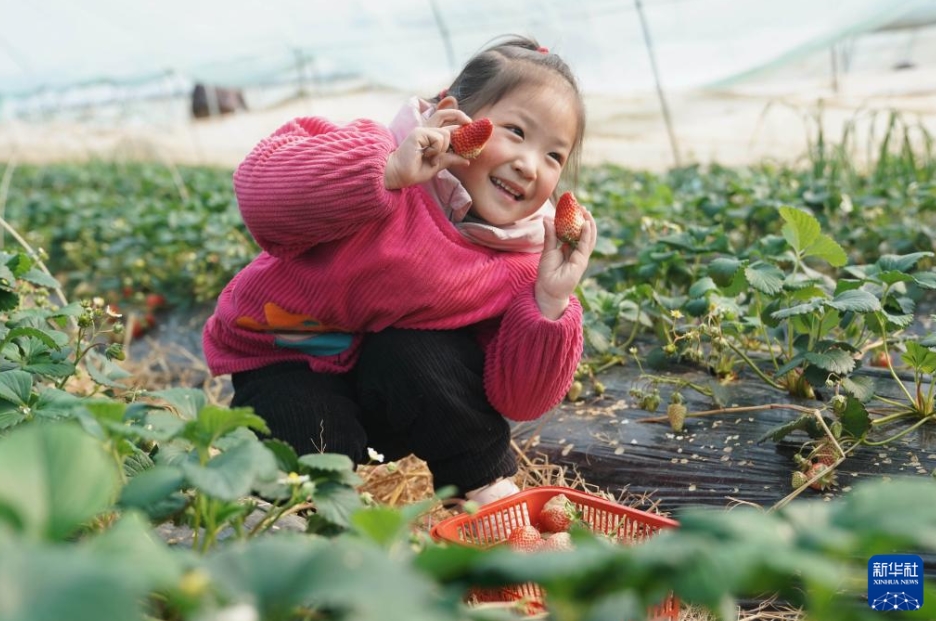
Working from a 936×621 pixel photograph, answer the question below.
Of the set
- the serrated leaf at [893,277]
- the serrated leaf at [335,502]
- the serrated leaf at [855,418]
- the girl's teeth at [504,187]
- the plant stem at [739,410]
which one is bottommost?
the plant stem at [739,410]

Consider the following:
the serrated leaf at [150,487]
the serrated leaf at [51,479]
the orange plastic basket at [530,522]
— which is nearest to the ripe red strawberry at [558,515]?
the orange plastic basket at [530,522]

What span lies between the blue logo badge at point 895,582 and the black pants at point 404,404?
66cm

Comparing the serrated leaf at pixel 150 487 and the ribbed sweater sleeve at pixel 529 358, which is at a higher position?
the serrated leaf at pixel 150 487

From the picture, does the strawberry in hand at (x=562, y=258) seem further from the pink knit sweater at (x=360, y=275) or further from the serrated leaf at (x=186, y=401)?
the serrated leaf at (x=186, y=401)

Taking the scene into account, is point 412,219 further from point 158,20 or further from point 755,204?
point 158,20

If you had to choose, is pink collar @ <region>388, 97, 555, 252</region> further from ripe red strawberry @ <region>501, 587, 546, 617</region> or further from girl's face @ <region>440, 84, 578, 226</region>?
ripe red strawberry @ <region>501, 587, 546, 617</region>

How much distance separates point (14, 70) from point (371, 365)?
1486 centimetres

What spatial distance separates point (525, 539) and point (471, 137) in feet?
2.07

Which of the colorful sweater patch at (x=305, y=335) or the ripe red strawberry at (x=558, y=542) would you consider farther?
the colorful sweater patch at (x=305, y=335)

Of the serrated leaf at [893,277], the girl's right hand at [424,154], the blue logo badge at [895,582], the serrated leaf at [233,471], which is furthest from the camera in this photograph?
the serrated leaf at [893,277]

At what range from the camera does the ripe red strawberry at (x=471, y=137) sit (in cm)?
149

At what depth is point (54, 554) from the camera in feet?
1.70

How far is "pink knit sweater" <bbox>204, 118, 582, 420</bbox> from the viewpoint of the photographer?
59.9 inches

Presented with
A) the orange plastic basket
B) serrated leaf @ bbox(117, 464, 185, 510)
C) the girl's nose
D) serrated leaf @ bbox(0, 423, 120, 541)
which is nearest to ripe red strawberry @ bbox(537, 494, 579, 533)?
the orange plastic basket
